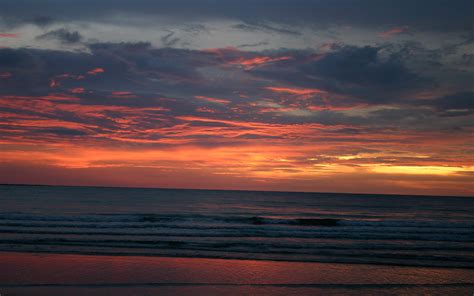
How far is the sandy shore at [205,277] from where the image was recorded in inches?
409

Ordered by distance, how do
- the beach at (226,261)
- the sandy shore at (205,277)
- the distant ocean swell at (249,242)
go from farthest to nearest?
the distant ocean swell at (249,242) < the beach at (226,261) < the sandy shore at (205,277)

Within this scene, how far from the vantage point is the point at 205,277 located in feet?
38.6

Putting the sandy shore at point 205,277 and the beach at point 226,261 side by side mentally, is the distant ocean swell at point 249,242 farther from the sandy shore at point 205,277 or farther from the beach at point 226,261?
the sandy shore at point 205,277

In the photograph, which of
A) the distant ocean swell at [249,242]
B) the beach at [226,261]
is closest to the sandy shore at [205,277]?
the beach at [226,261]

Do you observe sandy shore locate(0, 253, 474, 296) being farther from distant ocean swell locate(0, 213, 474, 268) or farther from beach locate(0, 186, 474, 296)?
distant ocean swell locate(0, 213, 474, 268)

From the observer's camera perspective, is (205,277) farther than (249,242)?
No

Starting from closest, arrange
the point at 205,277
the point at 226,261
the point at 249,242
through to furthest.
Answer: the point at 205,277 → the point at 226,261 → the point at 249,242

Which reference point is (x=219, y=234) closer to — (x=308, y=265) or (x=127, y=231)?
(x=127, y=231)

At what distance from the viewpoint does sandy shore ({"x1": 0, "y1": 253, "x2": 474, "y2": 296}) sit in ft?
34.1

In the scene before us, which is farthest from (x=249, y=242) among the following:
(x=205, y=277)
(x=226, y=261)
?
(x=205, y=277)

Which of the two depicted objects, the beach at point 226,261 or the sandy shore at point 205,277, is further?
the beach at point 226,261

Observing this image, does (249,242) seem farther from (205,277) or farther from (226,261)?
(205,277)

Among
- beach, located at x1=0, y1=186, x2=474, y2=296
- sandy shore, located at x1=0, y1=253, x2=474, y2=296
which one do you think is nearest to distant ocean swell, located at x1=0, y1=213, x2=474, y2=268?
beach, located at x1=0, y1=186, x2=474, y2=296

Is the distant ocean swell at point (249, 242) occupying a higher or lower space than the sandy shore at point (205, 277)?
lower
